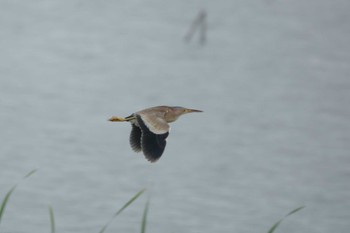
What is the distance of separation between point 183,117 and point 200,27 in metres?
2.28

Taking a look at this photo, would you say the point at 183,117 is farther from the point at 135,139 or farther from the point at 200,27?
the point at 135,139

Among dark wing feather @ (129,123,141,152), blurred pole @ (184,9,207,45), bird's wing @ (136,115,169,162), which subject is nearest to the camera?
bird's wing @ (136,115,169,162)

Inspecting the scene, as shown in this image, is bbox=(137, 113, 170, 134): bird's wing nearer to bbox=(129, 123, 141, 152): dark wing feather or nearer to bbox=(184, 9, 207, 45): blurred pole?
bbox=(129, 123, 141, 152): dark wing feather

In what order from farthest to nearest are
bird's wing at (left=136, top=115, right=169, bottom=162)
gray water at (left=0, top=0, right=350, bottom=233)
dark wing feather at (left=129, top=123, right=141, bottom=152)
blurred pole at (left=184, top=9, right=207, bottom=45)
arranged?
blurred pole at (left=184, top=9, right=207, bottom=45)
gray water at (left=0, top=0, right=350, bottom=233)
dark wing feather at (left=129, top=123, right=141, bottom=152)
bird's wing at (left=136, top=115, right=169, bottom=162)

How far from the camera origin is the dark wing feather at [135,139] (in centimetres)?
338

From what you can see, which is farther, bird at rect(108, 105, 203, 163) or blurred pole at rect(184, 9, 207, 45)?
blurred pole at rect(184, 9, 207, 45)

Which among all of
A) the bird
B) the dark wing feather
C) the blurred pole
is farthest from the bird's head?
the blurred pole

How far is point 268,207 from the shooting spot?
702 cm

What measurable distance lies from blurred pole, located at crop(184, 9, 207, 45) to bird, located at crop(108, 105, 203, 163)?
22.4ft

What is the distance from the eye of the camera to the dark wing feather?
11.1ft

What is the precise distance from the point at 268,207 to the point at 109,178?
1.04 m

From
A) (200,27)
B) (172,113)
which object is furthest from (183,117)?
(172,113)

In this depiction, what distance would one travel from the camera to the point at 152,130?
321 centimetres

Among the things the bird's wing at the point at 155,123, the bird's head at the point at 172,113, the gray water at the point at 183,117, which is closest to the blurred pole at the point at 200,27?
the gray water at the point at 183,117
